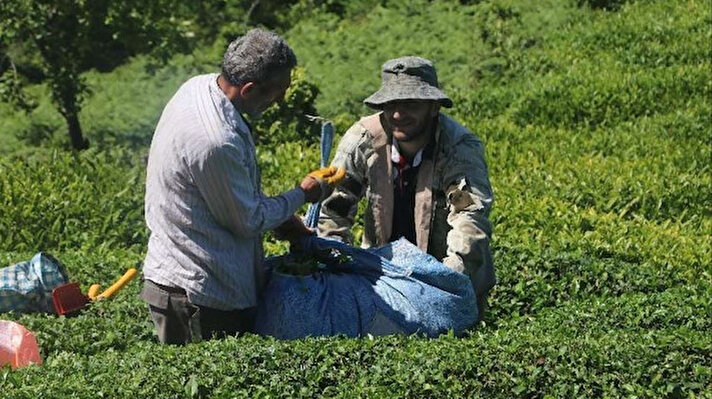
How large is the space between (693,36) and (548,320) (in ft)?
28.0

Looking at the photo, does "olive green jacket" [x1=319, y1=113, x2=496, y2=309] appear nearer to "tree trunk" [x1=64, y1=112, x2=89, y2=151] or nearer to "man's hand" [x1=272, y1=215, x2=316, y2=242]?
"man's hand" [x1=272, y1=215, x2=316, y2=242]

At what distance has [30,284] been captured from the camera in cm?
685

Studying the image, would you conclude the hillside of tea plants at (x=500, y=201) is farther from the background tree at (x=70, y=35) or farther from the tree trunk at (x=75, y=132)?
the background tree at (x=70, y=35)

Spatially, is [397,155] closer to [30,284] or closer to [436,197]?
[436,197]

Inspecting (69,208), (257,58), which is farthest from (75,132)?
(257,58)

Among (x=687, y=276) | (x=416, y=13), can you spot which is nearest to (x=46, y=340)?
(x=687, y=276)

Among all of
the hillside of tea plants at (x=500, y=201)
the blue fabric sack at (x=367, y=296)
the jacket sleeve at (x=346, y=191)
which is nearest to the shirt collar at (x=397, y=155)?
the jacket sleeve at (x=346, y=191)

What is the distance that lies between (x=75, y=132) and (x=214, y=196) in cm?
809

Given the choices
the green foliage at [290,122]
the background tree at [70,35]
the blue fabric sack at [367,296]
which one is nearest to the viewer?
the blue fabric sack at [367,296]

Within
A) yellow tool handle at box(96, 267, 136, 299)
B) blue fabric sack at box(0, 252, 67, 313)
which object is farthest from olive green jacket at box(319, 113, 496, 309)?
blue fabric sack at box(0, 252, 67, 313)

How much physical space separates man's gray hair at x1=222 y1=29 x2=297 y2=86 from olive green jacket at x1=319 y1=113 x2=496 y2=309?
3.23 ft

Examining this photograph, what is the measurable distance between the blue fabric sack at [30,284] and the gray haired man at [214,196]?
3.65 ft

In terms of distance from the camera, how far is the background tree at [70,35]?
40.3 feet

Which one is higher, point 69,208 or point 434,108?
point 434,108
